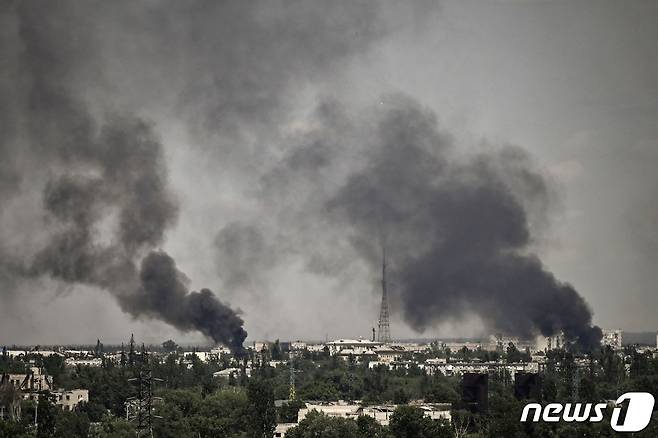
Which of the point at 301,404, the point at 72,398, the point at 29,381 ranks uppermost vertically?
the point at 29,381

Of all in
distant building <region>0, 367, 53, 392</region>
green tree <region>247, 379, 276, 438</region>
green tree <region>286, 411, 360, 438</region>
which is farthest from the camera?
distant building <region>0, 367, 53, 392</region>

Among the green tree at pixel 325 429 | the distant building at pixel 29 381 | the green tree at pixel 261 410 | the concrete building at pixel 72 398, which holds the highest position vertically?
the distant building at pixel 29 381

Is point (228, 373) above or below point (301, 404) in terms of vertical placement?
above

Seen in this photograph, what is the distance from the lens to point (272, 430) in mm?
92500

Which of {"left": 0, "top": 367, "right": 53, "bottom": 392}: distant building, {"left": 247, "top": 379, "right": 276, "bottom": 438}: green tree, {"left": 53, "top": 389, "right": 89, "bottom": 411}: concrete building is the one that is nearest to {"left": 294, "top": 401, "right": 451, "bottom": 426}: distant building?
{"left": 247, "top": 379, "right": 276, "bottom": 438}: green tree

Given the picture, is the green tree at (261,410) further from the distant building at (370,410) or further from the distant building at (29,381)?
the distant building at (29,381)

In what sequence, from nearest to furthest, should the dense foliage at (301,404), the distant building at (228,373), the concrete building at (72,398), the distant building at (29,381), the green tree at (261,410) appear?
the dense foliage at (301,404)
the green tree at (261,410)
the distant building at (29,381)
the concrete building at (72,398)
the distant building at (228,373)

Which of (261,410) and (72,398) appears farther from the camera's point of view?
(72,398)

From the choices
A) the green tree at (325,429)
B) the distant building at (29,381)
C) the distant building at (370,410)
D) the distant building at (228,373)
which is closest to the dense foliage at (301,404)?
the green tree at (325,429)

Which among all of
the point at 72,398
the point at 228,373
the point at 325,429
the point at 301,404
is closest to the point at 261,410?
the point at 325,429

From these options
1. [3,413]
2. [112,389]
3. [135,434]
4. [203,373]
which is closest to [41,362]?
[203,373]

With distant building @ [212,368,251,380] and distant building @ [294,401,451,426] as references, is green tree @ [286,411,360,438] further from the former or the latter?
distant building @ [212,368,251,380]

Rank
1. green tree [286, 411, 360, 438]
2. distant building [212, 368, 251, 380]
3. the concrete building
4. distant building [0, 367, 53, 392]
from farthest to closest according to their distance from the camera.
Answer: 1. distant building [212, 368, 251, 380]
2. the concrete building
3. distant building [0, 367, 53, 392]
4. green tree [286, 411, 360, 438]

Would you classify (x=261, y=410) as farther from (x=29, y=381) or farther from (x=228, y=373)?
(x=228, y=373)
